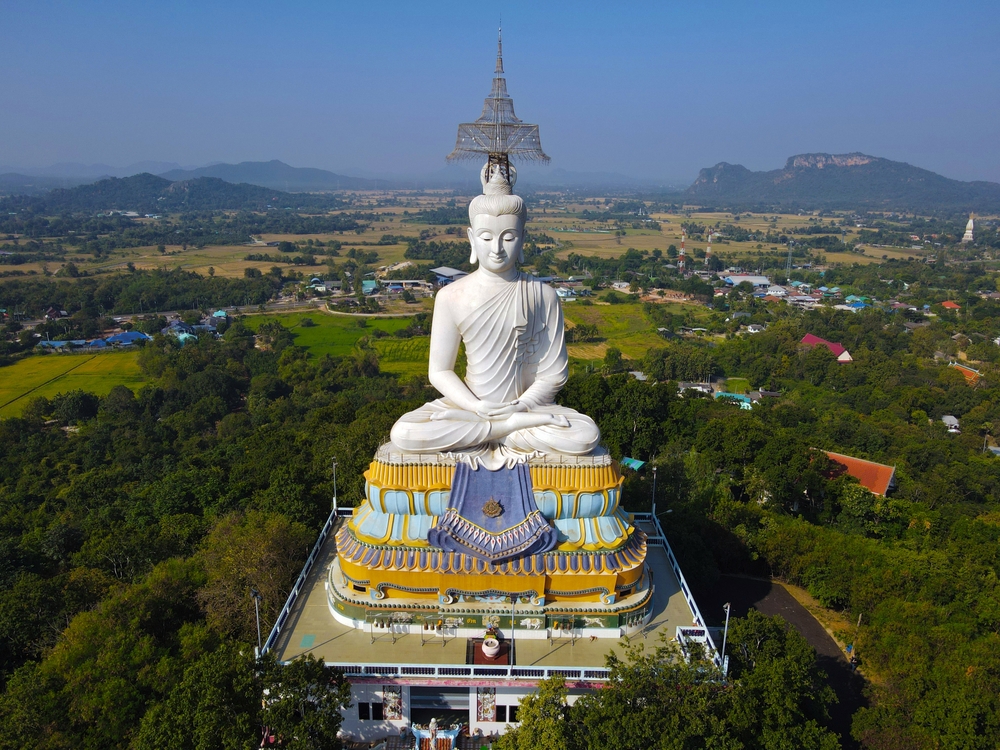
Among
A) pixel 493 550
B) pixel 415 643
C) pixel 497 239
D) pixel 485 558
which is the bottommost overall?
pixel 415 643

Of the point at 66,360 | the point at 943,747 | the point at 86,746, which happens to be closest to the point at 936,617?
the point at 943,747

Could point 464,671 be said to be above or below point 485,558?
below

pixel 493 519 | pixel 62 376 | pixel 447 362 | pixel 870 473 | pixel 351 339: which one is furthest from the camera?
pixel 351 339

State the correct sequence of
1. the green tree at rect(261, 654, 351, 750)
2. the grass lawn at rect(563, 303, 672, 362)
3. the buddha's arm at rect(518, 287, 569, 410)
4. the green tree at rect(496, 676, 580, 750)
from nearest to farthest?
1. the green tree at rect(261, 654, 351, 750)
2. the green tree at rect(496, 676, 580, 750)
3. the buddha's arm at rect(518, 287, 569, 410)
4. the grass lawn at rect(563, 303, 672, 362)

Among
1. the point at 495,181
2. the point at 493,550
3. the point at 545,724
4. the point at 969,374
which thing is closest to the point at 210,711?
the point at 545,724

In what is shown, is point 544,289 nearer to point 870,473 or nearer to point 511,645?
point 511,645

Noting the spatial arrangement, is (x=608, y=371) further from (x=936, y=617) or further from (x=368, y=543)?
(x=368, y=543)

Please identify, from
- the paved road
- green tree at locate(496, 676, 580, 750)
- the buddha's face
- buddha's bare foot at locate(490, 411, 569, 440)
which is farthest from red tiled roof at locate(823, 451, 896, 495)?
green tree at locate(496, 676, 580, 750)

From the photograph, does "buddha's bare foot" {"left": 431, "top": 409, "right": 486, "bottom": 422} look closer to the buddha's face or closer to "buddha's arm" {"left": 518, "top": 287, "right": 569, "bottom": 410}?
"buddha's arm" {"left": 518, "top": 287, "right": 569, "bottom": 410}
